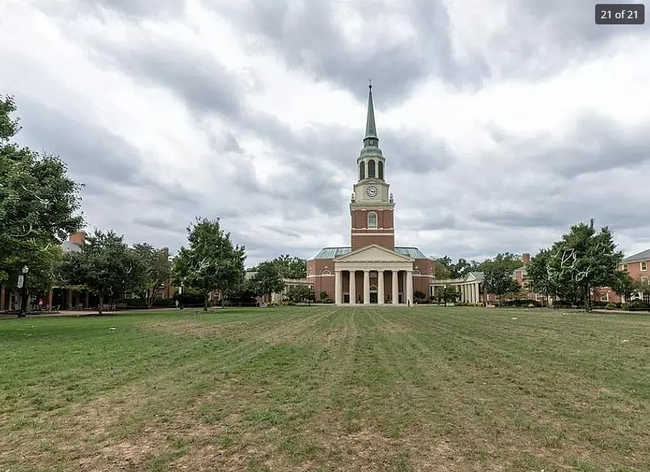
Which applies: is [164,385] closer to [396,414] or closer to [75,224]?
[396,414]

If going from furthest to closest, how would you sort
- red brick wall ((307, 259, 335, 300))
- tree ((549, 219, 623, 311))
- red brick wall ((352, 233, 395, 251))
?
1. red brick wall ((307, 259, 335, 300))
2. red brick wall ((352, 233, 395, 251))
3. tree ((549, 219, 623, 311))

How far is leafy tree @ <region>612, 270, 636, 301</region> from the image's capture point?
1585 inches

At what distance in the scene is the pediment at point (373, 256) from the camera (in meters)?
79.1

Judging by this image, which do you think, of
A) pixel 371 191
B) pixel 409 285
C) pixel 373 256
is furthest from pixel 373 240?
pixel 409 285

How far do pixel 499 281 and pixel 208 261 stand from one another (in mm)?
47399

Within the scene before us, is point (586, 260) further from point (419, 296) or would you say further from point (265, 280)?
point (419, 296)

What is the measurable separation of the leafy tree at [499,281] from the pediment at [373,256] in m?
13.7

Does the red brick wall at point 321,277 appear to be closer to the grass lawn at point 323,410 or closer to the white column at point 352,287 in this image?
the white column at point 352,287

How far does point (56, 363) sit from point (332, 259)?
3063 inches

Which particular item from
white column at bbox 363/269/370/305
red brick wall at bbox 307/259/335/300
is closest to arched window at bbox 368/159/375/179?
red brick wall at bbox 307/259/335/300

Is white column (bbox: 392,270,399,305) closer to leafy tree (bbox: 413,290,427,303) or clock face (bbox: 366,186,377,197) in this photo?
leafy tree (bbox: 413,290,427,303)

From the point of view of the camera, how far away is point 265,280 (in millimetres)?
64938

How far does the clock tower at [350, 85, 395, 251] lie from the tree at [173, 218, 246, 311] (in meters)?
46.2

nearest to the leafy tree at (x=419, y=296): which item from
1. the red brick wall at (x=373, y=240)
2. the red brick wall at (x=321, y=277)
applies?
the red brick wall at (x=373, y=240)
